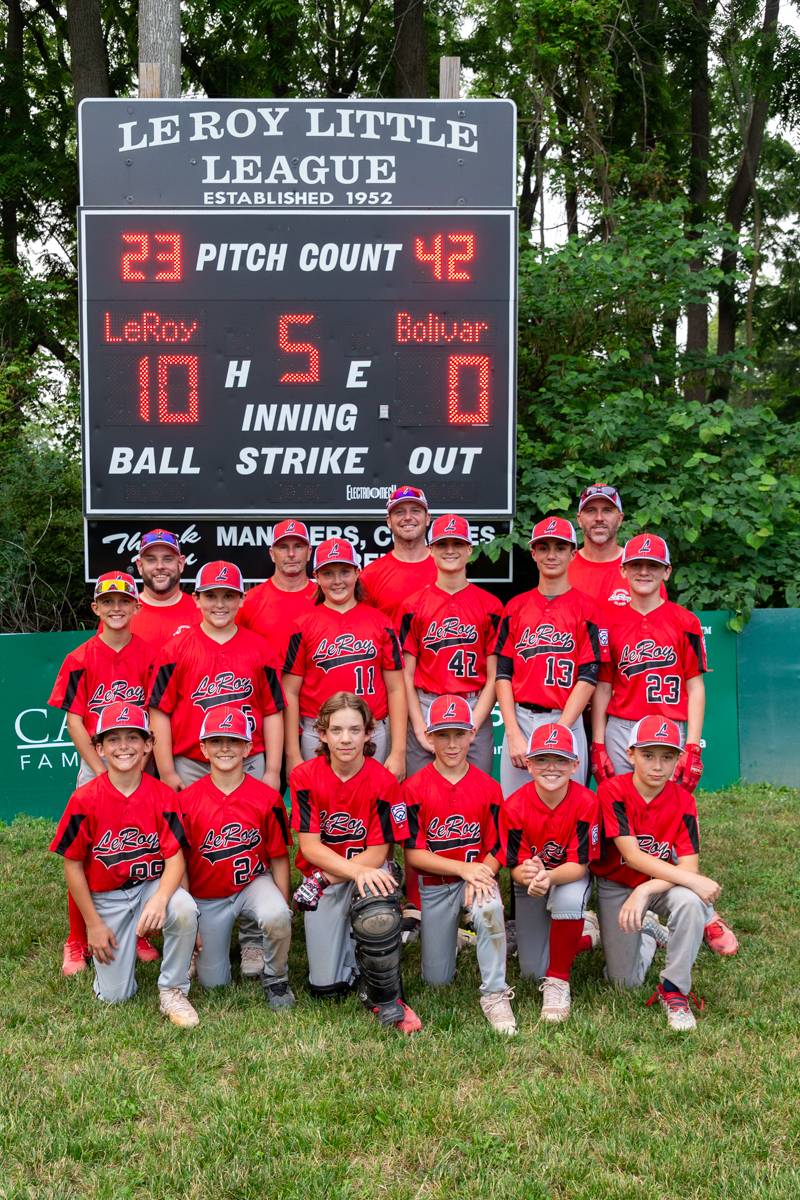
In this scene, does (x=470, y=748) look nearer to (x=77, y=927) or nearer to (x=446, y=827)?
(x=446, y=827)

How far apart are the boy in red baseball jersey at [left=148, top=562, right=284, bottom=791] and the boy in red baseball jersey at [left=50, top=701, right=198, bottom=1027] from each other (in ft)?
0.92

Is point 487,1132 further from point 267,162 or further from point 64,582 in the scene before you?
point 64,582

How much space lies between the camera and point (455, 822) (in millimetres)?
4617

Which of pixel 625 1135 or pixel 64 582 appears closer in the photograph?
pixel 625 1135

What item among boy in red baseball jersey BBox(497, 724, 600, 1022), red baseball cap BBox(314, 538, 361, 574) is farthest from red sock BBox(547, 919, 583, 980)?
red baseball cap BBox(314, 538, 361, 574)

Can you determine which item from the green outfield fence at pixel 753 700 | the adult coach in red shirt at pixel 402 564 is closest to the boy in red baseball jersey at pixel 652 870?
the adult coach in red shirt at pixel 402 564

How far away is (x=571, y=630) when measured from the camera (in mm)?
4969

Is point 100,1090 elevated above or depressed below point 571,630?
below

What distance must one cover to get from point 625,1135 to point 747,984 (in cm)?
149

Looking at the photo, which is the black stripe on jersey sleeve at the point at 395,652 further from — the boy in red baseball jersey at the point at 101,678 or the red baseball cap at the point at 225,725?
the boy in red baseball jersey at the point at 101,678

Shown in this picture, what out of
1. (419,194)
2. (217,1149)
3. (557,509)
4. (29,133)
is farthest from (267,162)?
(29,133)

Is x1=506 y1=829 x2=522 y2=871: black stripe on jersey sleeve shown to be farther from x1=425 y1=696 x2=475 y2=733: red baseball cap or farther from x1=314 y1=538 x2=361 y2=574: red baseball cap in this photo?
x1=314 y1=538 x2=361 y2=574: red baseball cap

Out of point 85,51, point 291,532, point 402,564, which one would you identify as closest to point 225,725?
point 291,532

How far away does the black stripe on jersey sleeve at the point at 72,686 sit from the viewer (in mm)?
5082
